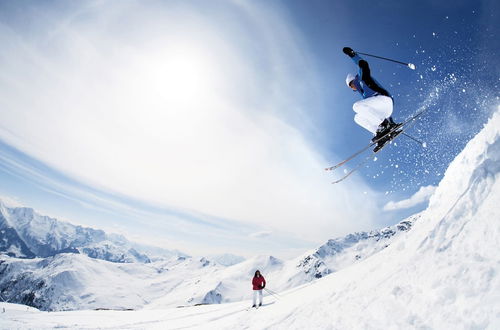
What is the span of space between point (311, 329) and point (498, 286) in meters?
4.49

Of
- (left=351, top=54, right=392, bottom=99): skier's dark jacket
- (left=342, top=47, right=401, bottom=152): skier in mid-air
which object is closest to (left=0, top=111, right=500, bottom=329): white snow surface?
(left=342, top=47, right=401, bottom=152): skier in mid-air

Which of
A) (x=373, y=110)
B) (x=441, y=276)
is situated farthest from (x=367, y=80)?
(x=441, y=276)

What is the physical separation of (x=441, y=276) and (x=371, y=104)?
7.34 m

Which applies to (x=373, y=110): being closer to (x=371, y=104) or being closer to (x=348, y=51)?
(x=371, y=104)

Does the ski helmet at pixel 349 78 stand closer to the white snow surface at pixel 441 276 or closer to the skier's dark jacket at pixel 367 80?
the skier's dark jacket at pixel 367 80

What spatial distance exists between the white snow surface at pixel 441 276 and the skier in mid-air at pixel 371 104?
3.21m

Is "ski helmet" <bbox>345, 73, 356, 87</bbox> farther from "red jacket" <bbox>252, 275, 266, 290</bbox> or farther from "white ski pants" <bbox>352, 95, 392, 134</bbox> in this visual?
"red jacket" <bbox>252, 275, 266, 290</bbox>

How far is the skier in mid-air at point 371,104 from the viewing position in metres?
11.4

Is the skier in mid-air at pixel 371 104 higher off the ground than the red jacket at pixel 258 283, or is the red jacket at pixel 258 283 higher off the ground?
the skier in mid-air at pixel 371 104

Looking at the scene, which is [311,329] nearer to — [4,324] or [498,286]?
[498,286]

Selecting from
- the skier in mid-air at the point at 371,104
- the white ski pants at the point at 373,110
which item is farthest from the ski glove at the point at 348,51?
the white ski pants at the point at 373,110

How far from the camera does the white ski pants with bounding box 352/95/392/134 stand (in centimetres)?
1134

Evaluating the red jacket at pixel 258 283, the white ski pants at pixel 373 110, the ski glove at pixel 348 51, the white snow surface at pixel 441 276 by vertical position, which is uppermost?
the ski glove at pixel 348 51

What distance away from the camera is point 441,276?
6117 millimetres
